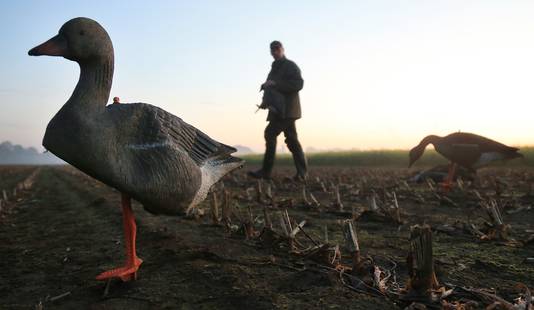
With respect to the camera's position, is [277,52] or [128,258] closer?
[128,258]

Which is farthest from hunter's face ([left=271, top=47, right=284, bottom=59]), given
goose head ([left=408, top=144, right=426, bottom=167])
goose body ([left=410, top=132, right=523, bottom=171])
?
goose body ([left=410, top=132, right=523, bottom=171])

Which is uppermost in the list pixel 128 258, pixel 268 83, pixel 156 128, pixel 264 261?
pixel 268 83

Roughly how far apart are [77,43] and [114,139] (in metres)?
0.57

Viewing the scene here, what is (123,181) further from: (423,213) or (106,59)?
(423,213)

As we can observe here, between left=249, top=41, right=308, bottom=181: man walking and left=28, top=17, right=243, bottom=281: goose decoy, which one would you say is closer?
left=28, top=17, right=243, bottom=281: goose decoy

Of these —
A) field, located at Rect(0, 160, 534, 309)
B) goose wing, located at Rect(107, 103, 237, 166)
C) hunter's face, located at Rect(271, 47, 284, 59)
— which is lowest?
field, located at Rect(0, 160, 534, 309)

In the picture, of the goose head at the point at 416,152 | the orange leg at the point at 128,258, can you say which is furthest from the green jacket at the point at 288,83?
the orange leg at the point at 128,258

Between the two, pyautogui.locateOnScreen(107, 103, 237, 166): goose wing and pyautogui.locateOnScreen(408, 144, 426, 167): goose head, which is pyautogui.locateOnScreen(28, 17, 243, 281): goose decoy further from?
pyautogui.locateOnScreen(408, 144, 426, 167): goose head

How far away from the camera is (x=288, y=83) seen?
8367 millimetres

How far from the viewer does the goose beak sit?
7.70 feet

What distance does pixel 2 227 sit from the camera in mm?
4719

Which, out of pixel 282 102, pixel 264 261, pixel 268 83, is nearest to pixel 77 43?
pixel 264 261

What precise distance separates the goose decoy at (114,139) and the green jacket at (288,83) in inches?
234

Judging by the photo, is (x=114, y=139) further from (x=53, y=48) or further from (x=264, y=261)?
(x=264, y=261)
